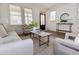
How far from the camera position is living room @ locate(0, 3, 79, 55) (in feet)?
5.85

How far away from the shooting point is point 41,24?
79.2 inches

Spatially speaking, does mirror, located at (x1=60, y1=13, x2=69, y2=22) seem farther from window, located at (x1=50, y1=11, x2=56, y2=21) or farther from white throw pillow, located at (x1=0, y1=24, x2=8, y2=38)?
white throw pillow, located at (x1=0, y1=24, x2=8, y2=38)

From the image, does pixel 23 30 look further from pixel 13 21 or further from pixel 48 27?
pixel 48 27

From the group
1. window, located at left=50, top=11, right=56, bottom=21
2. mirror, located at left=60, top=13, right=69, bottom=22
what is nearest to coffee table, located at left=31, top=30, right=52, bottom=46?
window, located at left=50, top=11, right=56, bottom=21

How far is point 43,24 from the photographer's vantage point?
6.72 feet

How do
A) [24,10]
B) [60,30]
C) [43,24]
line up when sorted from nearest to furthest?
[24,10] < [43,24] < [60,30]

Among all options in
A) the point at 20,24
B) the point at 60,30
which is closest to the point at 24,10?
the point at 20,24

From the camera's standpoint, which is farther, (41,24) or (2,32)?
(2,32)

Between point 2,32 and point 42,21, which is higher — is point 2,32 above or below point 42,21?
below

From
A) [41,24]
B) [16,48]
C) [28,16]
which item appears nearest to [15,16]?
[28,16]

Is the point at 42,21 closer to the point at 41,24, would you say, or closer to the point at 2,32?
the point at 41,24

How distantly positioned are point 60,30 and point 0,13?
→ 5.10 feet

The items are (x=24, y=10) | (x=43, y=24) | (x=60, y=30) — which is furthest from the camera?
(x=60, y=30)

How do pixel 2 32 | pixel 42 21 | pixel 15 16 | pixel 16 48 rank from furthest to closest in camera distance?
pixel 2 32 < pixel 42 21 < pixel 15 16 < pixel 16 48
